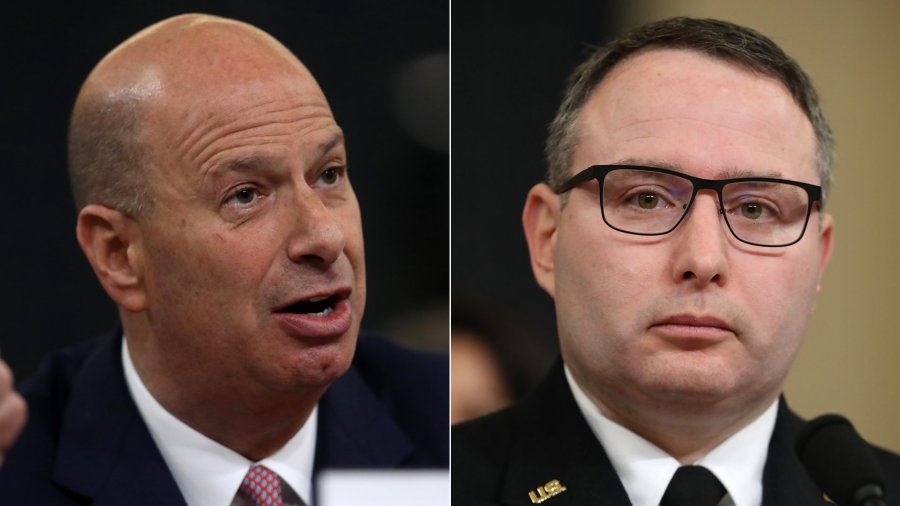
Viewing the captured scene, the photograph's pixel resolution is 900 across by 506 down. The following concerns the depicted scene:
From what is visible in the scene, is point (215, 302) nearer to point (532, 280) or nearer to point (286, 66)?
point (286, 66)

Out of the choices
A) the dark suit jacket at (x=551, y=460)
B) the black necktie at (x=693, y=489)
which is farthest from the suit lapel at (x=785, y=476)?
the black necktie at (x=693, y=489)

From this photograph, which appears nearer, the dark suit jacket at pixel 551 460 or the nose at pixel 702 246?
the nose at pixel 702 246

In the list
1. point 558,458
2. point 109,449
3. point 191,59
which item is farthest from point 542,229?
point 109,449

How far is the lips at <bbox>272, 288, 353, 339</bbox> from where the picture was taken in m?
2.21

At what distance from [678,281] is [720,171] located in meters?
0.21

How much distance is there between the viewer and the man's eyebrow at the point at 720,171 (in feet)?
7.50

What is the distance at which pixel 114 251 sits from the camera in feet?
7.14

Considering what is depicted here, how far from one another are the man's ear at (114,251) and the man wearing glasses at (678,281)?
0.71 m

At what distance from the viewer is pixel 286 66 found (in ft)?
7.45

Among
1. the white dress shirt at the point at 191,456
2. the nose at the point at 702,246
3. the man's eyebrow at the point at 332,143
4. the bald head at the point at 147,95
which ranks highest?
the bald head at the point at 147,95

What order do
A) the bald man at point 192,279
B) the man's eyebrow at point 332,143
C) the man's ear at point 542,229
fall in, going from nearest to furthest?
the bald man at point 192,279 → the man's eyebrow at point 332,143 → the man's ear at point 542,229

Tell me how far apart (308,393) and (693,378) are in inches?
26.5

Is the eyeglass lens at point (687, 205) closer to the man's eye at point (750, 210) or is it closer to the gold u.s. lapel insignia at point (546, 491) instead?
the man's eye at point (750, 210)

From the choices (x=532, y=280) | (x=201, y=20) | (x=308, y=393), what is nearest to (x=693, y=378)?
(x=532, y=280)
